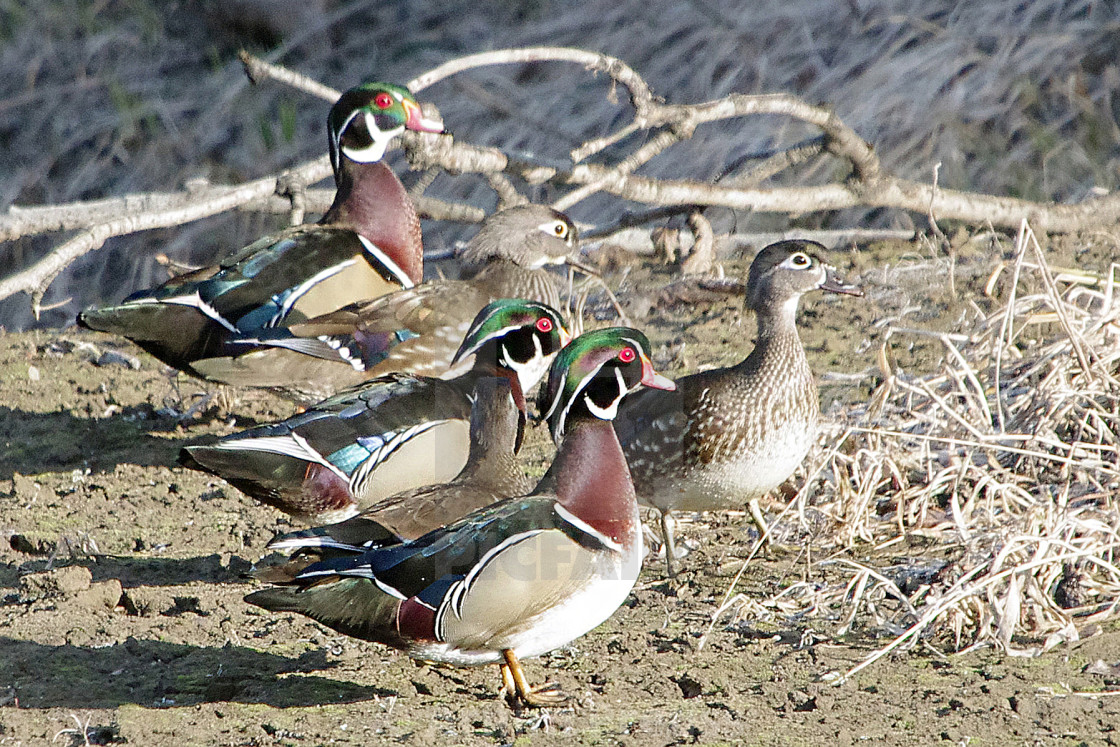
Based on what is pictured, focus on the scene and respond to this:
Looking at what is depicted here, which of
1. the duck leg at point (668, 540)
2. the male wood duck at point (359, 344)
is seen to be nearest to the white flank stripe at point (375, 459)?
the male wood duck at point (359, 344)

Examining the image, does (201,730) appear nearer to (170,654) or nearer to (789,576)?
(170,654)

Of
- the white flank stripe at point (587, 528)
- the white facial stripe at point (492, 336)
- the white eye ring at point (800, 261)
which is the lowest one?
the white flank stripe at point (587, 528)

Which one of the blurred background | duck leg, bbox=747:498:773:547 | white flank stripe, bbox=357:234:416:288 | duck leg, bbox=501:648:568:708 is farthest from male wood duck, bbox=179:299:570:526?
the blurred background

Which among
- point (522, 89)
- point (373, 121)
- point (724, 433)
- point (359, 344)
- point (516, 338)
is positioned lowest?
point (724, 433)

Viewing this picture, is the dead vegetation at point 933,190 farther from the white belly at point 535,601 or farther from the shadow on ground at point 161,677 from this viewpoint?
the shadow on ground at point 161,677

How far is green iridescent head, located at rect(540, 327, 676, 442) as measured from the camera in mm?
3086

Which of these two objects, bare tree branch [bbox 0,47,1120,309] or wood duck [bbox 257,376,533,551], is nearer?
wood duck [bbox 257,376,533,551]

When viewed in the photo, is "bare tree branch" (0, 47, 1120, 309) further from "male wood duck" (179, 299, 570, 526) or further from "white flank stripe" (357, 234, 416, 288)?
"male wood duck" (179, 299, 570, 526)

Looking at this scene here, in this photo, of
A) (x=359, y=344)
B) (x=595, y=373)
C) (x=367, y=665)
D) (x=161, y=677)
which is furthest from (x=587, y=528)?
(x=359, y=344)

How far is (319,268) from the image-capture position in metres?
4.50

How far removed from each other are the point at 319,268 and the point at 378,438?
1024mm

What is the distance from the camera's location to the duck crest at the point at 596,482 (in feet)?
9.77

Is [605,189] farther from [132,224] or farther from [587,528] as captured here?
[587,528]

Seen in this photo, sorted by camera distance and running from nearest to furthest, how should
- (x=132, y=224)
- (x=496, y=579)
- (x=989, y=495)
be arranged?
(x=496, y=579), (x=989, y=495), (x=132, y=224)
